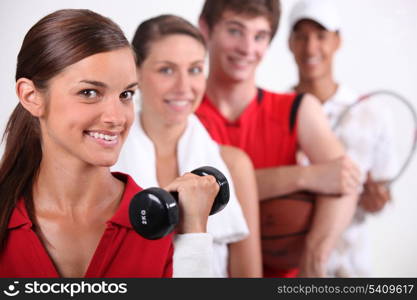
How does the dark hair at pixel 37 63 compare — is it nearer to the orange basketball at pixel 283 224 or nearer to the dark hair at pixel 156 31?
the dark hair at pixel 156 31

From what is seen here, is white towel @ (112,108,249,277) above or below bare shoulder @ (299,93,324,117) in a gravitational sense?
below

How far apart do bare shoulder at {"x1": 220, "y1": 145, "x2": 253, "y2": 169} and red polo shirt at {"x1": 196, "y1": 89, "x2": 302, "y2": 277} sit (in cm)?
9

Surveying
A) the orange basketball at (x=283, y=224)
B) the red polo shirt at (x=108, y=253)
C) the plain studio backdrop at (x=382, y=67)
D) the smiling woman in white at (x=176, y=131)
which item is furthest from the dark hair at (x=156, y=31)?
the orange basketball at (x=283, y=224)

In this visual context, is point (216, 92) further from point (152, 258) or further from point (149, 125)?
point (152, 258)

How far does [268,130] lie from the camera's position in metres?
1.58

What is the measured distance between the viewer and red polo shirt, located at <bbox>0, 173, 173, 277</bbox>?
1.10 meters

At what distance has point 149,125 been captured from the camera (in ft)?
4.45

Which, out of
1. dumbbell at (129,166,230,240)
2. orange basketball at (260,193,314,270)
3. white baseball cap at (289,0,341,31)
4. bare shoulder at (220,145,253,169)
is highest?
white baseball cap at (289,0,341,31)

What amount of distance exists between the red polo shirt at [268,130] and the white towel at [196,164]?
151 millimetres

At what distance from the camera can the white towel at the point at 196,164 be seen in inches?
51.9

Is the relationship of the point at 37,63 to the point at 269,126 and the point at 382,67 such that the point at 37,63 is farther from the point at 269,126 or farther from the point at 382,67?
the point at 382,67

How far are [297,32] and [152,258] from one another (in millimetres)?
749

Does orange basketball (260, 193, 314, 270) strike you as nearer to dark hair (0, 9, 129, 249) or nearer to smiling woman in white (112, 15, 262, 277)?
smiling woman in white (112, 15, 262, 277)

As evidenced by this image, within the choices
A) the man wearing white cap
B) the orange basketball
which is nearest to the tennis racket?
the man wearing white cap
